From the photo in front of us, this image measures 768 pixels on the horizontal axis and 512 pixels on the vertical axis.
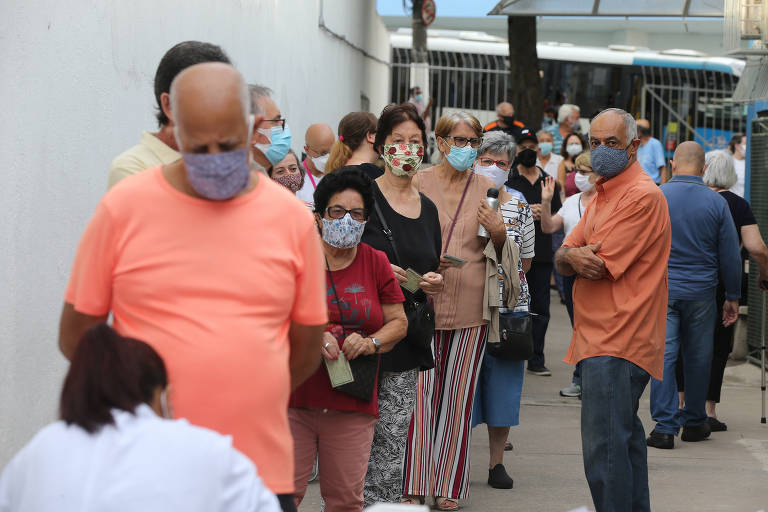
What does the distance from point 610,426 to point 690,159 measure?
338cm

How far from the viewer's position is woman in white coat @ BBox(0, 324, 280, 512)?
90.3 inches

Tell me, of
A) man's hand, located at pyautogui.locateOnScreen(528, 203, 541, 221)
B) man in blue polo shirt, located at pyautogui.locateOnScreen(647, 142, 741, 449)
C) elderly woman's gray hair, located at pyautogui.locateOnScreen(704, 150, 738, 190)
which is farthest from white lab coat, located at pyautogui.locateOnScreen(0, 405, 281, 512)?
man's hand, located at pyautogui.locateOnScreen(528, 203, 541, 221)

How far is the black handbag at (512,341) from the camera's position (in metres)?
6.52

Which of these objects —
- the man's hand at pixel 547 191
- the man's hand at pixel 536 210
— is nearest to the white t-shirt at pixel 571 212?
the man's hand at pixel 547 191

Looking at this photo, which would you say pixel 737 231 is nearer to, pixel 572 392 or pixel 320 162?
pixel 572 392

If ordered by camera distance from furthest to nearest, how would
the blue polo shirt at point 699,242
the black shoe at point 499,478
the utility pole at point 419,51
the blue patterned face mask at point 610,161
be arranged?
the utility pole at point 419,51, the blue polo shirt at point 699,242, the black shoe at point 499,478, the blue patterned face mask at point 610,161

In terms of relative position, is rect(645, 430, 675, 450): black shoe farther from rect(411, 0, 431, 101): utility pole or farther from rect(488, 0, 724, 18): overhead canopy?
rect(411, 0, 431, 101): utility pole

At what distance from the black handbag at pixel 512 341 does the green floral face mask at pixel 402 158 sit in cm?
128

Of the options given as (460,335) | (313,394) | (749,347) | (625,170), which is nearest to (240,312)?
(313,394)

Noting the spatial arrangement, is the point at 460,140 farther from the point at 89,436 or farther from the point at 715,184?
the point at 89,436

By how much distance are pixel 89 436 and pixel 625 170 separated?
360 cm

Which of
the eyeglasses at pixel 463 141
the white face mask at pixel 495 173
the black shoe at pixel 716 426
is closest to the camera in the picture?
the eyeglasses at pixel 463 141

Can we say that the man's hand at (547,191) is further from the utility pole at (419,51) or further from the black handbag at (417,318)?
the utility pole at (419,51)

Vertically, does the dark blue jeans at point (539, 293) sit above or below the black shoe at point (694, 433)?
above
